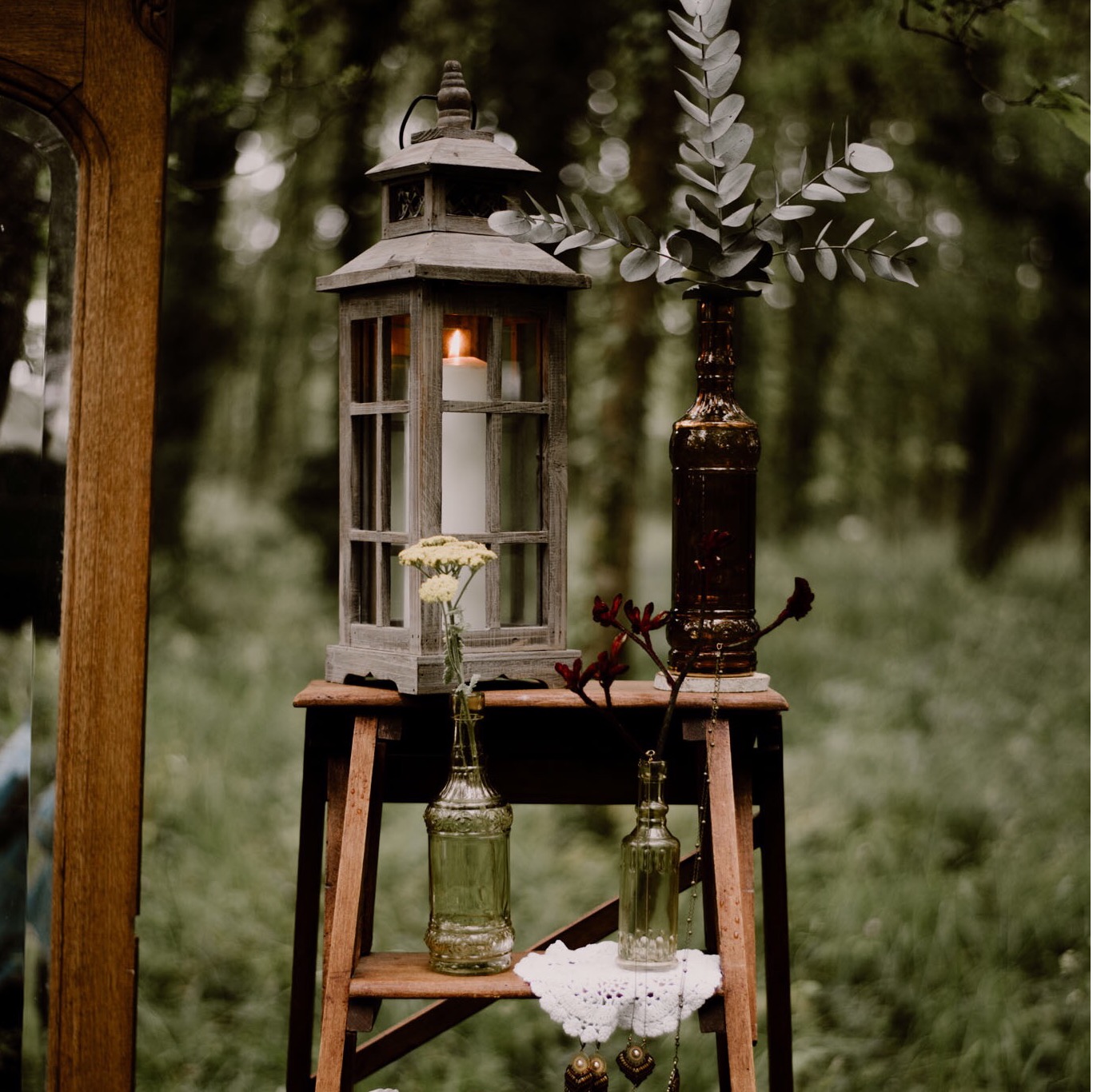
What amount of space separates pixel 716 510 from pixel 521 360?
14.6 inches

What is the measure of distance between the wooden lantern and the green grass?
1.83 meters

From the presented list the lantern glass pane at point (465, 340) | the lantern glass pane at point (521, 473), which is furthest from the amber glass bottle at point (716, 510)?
the lantern glass pane at point (465, 340)

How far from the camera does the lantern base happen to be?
1926 mm

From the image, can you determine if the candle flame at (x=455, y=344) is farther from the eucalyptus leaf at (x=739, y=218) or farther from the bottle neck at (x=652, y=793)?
the bottle neck at (x=652, y=793)

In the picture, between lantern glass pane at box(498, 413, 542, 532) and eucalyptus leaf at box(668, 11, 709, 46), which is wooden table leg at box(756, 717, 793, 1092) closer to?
lantern glass pane at box(498, 413, 542, 532)

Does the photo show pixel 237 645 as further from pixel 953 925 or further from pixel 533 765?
pixel 533 765

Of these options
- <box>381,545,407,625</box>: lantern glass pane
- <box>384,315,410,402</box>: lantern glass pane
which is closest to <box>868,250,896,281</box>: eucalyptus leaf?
<box>384,315,410,402</box>: lantern glass pane

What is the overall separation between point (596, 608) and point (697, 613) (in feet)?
0.75

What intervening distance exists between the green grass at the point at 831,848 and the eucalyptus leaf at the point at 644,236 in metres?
2.23

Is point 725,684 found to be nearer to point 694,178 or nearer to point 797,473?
point 694,178

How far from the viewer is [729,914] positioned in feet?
6.04

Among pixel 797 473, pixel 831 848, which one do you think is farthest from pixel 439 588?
pixel 797 473

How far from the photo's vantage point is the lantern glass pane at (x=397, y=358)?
201cm

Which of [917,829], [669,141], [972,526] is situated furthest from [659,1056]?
[972,526]
